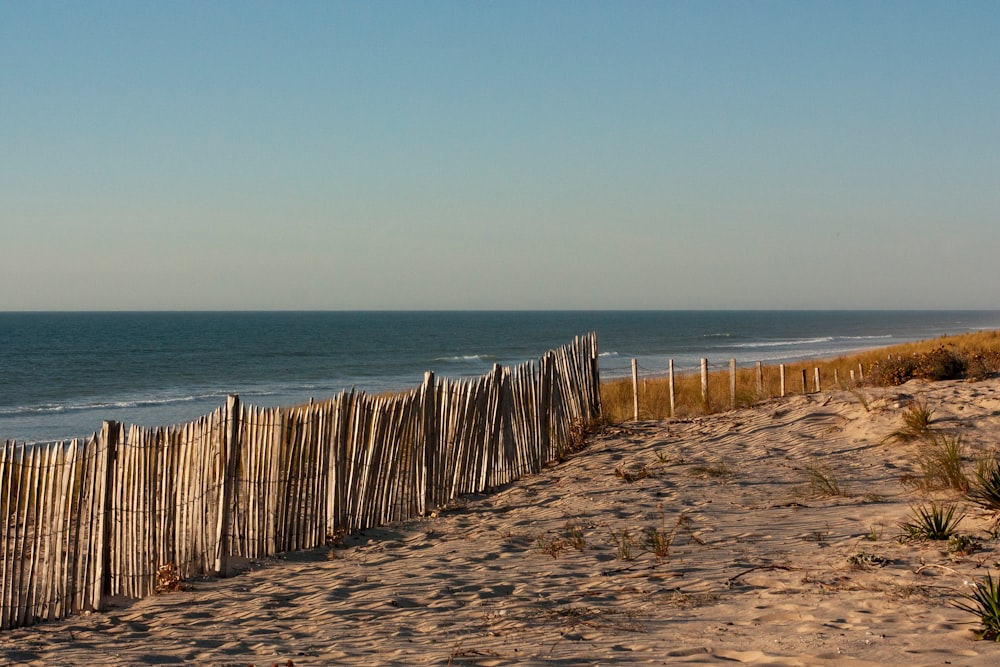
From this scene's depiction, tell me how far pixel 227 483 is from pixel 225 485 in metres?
0.02

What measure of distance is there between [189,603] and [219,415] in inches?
A: 53.7

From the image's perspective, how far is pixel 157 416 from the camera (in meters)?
23.0

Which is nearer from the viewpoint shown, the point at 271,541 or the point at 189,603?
the point at 189,603

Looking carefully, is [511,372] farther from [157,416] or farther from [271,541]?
[157,416]

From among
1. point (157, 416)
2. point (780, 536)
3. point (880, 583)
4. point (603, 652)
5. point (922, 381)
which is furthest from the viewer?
point (157, 416)

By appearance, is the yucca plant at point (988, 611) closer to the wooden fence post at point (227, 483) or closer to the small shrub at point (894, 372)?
the wooden fence post at point (227, 483)

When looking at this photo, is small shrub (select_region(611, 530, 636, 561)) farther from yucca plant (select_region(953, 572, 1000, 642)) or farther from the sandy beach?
yucca plant (select_region(953, 572, 1000, 642))

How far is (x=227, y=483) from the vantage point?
6.41m

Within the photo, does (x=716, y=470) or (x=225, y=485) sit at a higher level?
(x=225, y=485)

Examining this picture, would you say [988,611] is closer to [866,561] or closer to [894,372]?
[866,561]

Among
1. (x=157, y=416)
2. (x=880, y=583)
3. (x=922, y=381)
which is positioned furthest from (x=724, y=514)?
(x=157, y=416)

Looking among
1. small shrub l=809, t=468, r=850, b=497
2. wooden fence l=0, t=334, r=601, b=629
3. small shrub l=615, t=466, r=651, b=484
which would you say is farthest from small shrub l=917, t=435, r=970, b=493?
wooden fence l=0, t=334, r=601, b=629

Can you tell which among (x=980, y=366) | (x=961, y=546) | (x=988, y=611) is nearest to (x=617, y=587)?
(x=988, y=611)

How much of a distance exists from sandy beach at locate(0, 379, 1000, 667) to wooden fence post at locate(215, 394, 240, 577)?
186 mm
